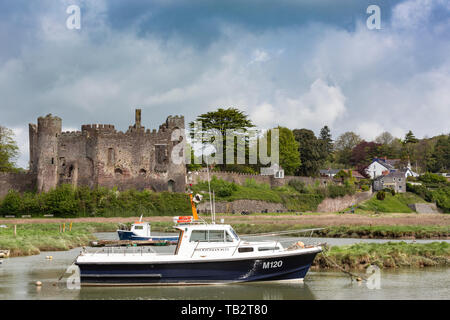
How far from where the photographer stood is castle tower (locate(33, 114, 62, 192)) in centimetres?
7088

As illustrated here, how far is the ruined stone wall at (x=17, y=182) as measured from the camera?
235 feet

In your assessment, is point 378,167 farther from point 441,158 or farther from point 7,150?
point 7,150

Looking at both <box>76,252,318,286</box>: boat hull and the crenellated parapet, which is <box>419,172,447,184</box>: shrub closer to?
the crenellated parapet

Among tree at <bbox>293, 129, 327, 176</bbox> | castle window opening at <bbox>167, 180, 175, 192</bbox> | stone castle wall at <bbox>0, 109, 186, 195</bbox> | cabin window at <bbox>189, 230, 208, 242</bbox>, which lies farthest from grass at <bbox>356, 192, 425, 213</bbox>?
cabin window at <bbox>189, 230, 208, 242</bbox>

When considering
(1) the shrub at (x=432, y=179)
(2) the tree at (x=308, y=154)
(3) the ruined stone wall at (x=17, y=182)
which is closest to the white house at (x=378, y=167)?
(1) the shrub at (x=432, y=179)

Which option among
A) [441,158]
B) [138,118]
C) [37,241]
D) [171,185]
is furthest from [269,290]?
[441,158]

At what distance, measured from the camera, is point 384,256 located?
101 ft

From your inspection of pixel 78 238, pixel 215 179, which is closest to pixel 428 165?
pixel 215 179

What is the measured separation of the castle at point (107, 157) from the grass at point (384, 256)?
136 ft

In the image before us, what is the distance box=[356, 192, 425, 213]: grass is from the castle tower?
126 feet

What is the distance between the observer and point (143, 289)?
25328 millimetres

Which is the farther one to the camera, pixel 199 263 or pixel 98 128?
pixel 98 128

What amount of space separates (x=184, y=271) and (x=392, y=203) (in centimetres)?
7150

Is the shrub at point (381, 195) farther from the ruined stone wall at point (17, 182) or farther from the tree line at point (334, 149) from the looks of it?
the ruined stone wall at point (17, 182)
